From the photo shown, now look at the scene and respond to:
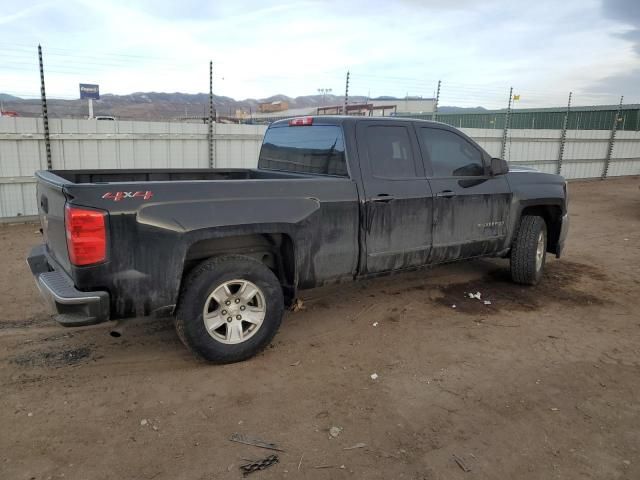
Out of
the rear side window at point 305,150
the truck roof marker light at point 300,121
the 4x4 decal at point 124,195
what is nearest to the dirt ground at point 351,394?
the 4x4 decal at point 124,195

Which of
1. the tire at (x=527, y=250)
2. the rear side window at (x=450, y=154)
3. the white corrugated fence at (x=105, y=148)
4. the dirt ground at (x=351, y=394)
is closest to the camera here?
the dirt ground at (x=351, y=394)

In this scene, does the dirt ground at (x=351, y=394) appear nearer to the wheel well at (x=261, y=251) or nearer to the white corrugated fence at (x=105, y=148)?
the wheel well at (x=261, y=251)

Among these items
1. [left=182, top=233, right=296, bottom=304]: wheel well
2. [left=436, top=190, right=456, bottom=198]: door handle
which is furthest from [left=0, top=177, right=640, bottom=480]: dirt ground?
[left=436, top=190, right=456, bottom=198]: door handle

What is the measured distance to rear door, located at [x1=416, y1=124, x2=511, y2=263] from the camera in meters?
4.75

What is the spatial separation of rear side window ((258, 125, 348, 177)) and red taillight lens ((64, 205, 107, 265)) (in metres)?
2.01

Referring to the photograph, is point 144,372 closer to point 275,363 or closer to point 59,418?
point 59,418

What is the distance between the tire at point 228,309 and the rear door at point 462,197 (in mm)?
1830

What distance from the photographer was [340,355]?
156 inches

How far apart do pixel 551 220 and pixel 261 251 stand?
4.00 m

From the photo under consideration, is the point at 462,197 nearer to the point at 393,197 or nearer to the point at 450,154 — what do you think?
the point at 450,154

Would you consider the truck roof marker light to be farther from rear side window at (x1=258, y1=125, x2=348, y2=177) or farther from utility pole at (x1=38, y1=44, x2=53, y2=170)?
utility pole at (x1=38, y1=44, x2=53, y2=170)

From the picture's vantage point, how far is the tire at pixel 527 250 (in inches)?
220

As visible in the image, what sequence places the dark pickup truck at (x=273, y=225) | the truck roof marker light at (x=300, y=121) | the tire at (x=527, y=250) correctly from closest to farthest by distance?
the dark pickup truck at (x=273, y=225), the truck roof marker light at (x=300, y=121), the tire at (x=527, y=250)

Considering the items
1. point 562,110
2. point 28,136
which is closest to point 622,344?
point 28,136
